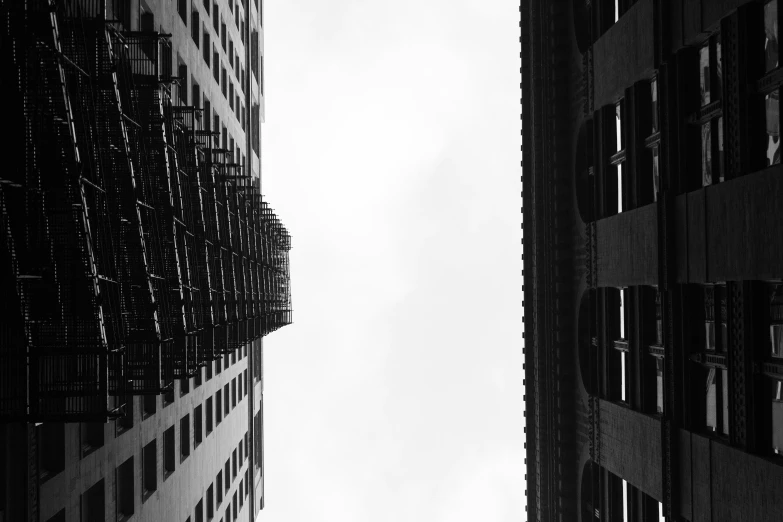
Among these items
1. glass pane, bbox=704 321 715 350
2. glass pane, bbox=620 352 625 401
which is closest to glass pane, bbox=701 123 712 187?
glass pane, bbox=704 321 715 350

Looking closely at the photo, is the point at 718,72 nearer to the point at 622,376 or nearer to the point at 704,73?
the point at 704,73

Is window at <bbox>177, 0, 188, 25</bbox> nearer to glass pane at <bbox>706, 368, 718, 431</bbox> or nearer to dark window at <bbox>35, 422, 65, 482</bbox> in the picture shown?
dark window at <bbox>35, 422, 65, 482</bbox>

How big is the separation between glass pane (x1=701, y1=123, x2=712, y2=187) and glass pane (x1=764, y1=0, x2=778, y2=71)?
3224mm

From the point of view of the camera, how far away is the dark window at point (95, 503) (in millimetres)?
20391

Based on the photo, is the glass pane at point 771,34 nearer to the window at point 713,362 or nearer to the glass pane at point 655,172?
the window at point 713,362

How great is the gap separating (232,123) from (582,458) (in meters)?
32.5

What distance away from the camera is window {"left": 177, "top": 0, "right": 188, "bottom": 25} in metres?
32.8

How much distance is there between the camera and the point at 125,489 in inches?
931

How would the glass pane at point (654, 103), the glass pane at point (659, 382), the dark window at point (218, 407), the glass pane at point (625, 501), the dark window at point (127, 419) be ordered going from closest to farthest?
the dark window at point (127, 419), the glass pane at point (659, 382), the glass pane at point (654, 103), the glass pane at point (625, 501), the dark window at point (218, 407)

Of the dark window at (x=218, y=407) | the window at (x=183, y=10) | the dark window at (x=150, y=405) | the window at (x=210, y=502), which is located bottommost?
the window at (x=210, y=502)

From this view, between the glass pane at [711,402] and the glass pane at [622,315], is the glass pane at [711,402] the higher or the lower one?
the lower one

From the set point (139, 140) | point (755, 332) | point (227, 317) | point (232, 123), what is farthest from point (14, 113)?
point (232, 123)

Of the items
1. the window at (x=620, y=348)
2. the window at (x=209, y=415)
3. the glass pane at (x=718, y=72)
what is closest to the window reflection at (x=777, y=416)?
the glass pane at (x=718, y=72)

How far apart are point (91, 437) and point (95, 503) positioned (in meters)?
2.29
